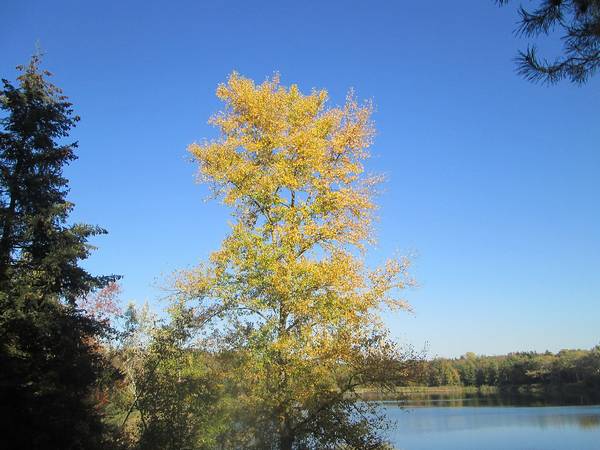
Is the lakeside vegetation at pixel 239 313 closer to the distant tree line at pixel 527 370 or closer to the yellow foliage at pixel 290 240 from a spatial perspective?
the yellow foliage at pixel 290 240

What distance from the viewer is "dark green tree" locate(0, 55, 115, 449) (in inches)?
412

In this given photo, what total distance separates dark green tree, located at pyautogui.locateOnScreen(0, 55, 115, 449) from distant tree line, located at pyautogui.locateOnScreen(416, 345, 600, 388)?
64003 millimetres

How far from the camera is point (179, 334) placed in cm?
1165

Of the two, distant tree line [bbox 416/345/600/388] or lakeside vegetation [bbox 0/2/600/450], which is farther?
distant tree line [bbox 416/345/600/388]

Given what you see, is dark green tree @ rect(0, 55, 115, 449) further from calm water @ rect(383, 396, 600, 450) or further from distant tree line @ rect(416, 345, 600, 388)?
distant tree line @ rect(416, 345, 600, 388)

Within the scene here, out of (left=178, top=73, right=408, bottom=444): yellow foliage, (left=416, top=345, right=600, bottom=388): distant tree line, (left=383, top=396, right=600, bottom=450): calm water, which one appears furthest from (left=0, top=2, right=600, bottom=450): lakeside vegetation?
(left=416, top=345, right=600, bottom=388): distant tree line

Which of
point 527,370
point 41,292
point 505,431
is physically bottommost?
point 505,431

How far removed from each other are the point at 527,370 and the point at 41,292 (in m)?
104

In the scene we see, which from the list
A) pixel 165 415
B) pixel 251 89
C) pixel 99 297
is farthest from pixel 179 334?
pixel 99 297

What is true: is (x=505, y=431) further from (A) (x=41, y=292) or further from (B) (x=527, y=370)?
(B) (x=527, y=370)

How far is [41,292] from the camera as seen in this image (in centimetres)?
1165

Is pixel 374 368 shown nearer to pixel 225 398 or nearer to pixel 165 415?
pixel 225 398

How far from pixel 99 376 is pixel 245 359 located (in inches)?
186

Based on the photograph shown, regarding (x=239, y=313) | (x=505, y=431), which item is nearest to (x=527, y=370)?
(x=505, y=431)
